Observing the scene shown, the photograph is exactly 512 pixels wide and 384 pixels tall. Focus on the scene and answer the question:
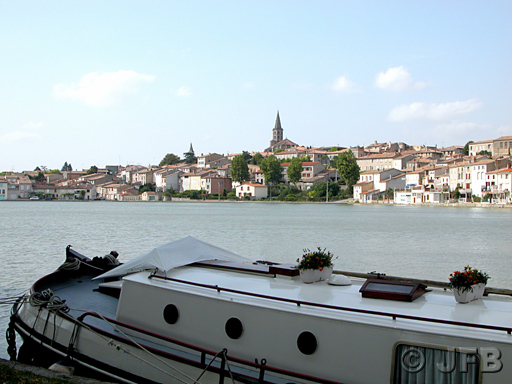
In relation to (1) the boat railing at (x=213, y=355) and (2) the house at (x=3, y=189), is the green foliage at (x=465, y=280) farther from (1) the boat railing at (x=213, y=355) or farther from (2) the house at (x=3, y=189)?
(2) the house at (x=3, y=189)

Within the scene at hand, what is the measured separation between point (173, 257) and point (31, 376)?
283cm

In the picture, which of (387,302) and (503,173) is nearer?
(387,302)

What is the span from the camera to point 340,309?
19.6 ft

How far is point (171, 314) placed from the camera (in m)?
7.16

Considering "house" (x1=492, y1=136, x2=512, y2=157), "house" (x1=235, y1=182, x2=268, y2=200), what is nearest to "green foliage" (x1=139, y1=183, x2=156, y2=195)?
"house" (x1=235, y1=182, x2=268, y2=200)

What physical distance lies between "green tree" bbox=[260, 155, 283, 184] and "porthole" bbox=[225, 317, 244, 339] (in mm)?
127479

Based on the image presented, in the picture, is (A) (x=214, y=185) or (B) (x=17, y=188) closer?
(A) (x=214, y=185)

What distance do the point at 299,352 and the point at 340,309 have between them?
0.74 m

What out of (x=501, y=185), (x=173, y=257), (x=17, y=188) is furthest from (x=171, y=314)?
(x=17, y=188)

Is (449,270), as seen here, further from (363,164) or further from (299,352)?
(363,164)

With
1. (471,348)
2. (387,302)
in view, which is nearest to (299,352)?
(387,302)

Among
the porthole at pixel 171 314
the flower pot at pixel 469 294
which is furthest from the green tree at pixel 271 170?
the flower pot at pixel 469 294

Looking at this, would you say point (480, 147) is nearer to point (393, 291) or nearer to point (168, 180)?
point (168, 180)

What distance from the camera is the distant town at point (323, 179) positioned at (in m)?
100
